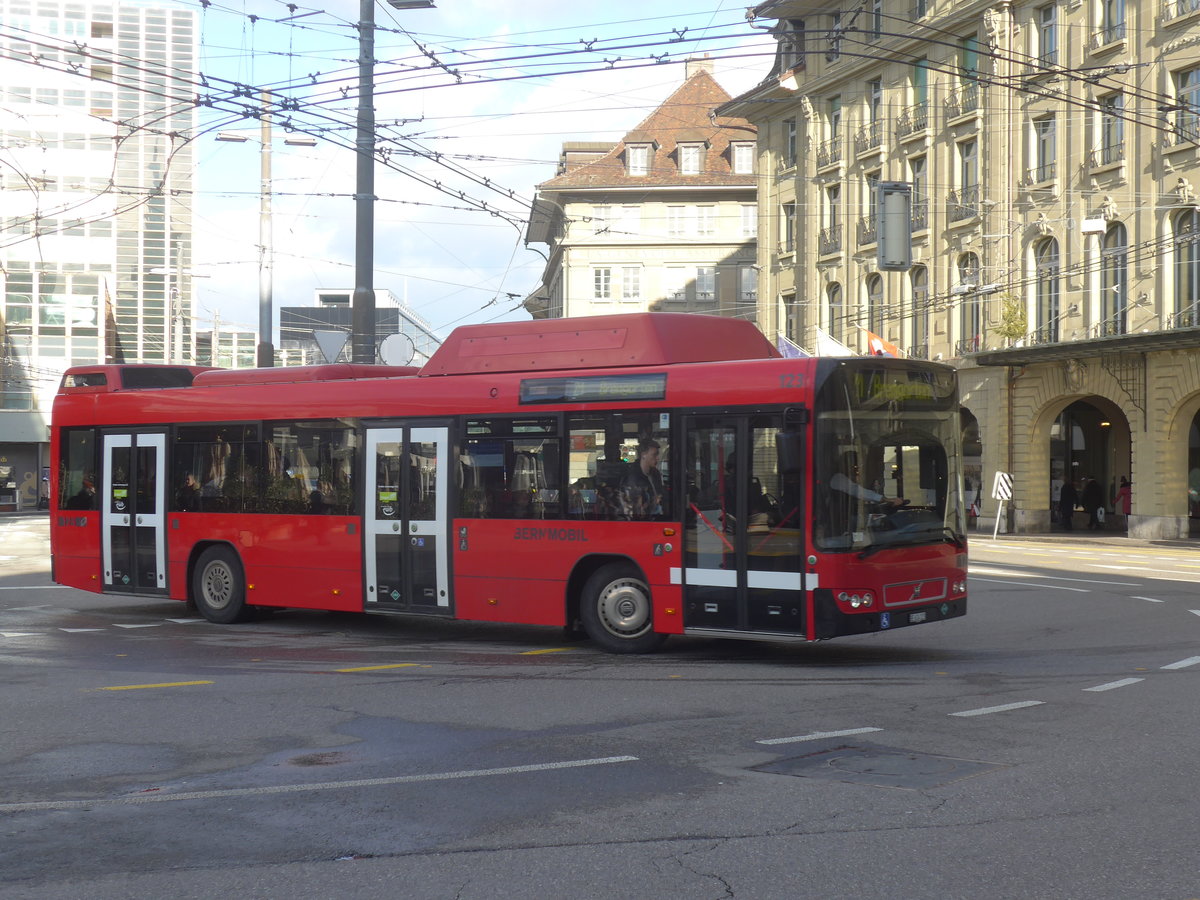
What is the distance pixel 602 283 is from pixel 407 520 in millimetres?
55449

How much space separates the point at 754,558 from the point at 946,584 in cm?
183

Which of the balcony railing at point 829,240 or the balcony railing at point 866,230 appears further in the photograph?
the balcony railing at point 829,240

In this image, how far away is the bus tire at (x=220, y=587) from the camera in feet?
51.5

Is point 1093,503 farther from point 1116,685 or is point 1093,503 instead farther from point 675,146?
point 1116,685

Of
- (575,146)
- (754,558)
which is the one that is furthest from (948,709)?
(575,146)

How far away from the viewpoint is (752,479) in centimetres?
1173

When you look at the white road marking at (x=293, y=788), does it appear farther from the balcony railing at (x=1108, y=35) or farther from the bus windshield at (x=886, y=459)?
the balcony railing at (x=1108, y=35)

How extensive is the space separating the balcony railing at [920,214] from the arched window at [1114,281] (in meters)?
7.90

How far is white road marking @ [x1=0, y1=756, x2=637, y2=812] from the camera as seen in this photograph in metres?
6.72

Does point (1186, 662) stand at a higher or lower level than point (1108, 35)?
lower

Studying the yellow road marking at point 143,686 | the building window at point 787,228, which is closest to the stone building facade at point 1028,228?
the building window at point 787,228

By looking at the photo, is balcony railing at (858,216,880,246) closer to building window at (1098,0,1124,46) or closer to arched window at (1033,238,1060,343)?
arched window at (1033,238,1060,343)

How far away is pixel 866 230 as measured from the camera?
154 ft

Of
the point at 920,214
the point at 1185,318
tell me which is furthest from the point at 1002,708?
the point at 920,214
